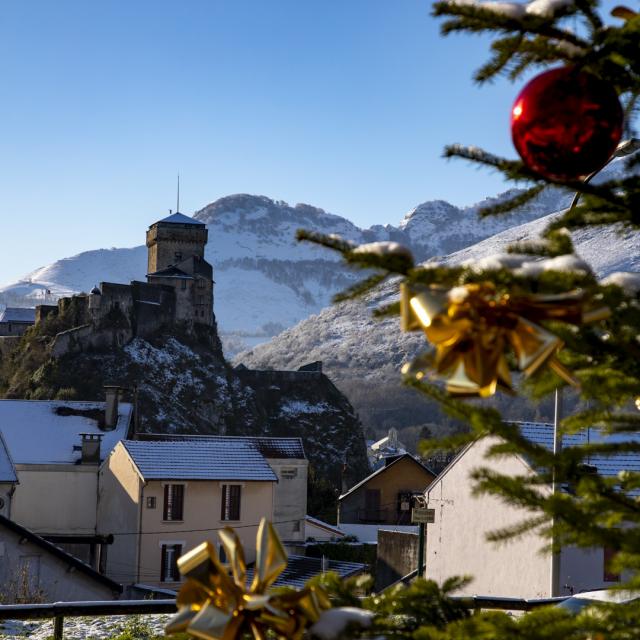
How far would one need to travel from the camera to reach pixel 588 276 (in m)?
2.31

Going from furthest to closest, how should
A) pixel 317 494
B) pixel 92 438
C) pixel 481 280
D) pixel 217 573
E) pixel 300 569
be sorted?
pixel 317 494
pixel 92 438
pixel 300 569
pixel 217 573
pixel 481 280

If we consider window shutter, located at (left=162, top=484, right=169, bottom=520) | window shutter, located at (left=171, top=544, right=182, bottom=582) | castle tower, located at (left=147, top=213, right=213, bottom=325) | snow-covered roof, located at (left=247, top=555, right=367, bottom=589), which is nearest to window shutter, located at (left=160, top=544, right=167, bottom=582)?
window shutter, located at (left=171, top=544, right=182, bottom=582)

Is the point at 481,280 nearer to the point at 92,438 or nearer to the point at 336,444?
the point at 92,438

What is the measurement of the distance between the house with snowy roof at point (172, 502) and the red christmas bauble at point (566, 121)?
32.7m

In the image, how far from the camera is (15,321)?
3905 inches

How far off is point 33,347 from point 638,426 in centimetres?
8354

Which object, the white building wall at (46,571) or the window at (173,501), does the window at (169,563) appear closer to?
the window at (173,501)

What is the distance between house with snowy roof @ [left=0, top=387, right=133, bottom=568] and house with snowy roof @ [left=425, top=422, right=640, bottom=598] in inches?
543

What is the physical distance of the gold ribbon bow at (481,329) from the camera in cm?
223

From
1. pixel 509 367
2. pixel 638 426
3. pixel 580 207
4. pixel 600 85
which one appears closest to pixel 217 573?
pixel 509 367

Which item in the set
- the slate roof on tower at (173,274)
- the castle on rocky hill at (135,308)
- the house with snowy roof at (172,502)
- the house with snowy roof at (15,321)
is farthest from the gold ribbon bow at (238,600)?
the house with snowy roof at (15,321)

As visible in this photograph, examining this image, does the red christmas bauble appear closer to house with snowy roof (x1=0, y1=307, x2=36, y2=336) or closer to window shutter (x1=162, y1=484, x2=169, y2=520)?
window shutter (x1=162, y1=484, x2=169, y2=520)

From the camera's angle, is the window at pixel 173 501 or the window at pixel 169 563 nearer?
the window at pixel 169 563

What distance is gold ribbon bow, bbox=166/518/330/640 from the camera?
105 inches
